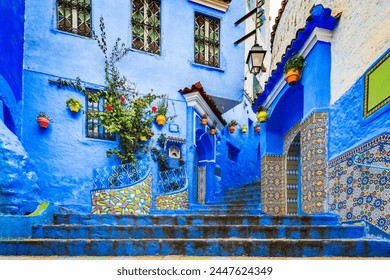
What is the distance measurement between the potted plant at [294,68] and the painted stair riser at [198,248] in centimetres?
262

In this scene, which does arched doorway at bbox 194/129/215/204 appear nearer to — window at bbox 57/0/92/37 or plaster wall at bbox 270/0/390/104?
window at bbox 57/0/92/37

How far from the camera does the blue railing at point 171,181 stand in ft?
23.1

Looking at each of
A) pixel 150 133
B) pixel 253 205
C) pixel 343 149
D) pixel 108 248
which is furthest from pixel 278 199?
pixel 108 248

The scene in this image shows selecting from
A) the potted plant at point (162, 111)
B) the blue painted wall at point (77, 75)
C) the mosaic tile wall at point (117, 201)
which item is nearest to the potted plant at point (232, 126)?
the blue painted wall at point (77, 75)

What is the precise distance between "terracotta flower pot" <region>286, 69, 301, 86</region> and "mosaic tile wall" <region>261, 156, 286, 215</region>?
2175 mm

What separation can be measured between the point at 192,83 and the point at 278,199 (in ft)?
14.0

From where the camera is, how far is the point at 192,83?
8.00 meters

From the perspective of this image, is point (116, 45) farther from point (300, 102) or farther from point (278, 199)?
point (278, 199)

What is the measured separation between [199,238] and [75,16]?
6.36 metres

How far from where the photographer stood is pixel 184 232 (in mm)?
2885

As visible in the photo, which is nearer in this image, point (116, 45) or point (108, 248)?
point (108, 248)

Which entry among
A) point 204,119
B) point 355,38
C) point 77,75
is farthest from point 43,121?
point 355,38

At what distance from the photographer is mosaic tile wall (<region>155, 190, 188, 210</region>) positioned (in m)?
6.45

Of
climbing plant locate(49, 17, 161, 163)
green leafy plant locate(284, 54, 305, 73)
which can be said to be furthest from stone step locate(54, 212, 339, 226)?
climbing plant locate(49, 17, 161, 163)
